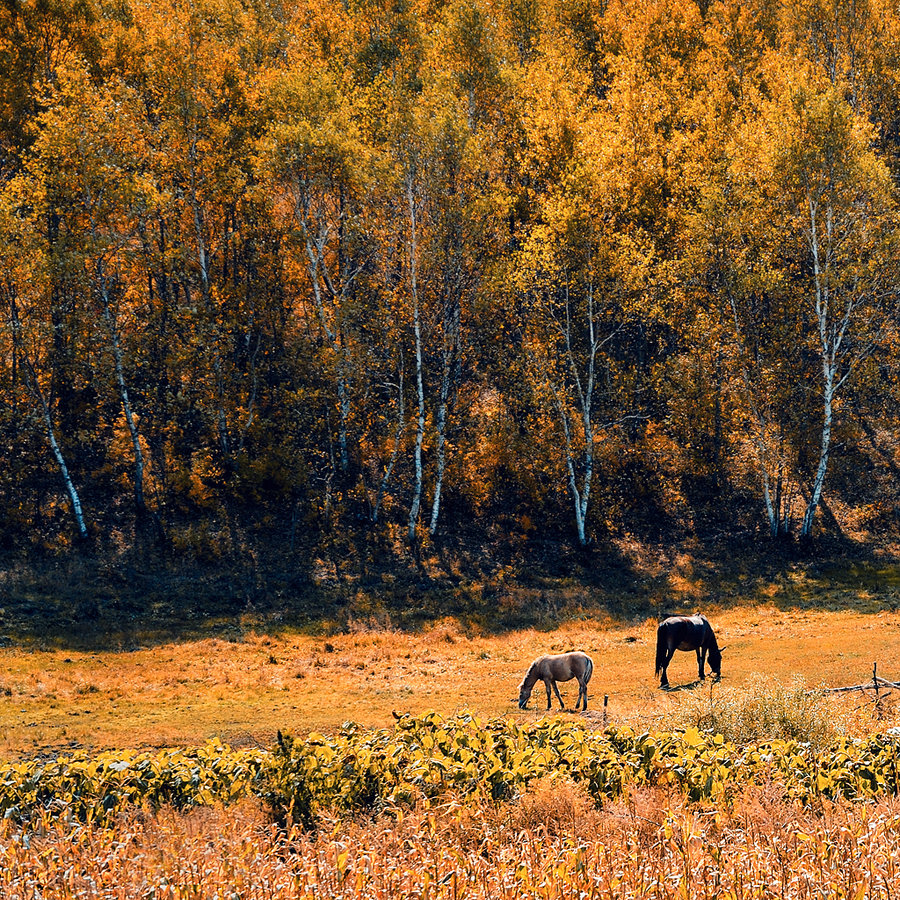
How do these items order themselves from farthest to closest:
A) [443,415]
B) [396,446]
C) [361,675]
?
[443,415]
[396,446]
[361,675]

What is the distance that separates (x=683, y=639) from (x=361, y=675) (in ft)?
37.9

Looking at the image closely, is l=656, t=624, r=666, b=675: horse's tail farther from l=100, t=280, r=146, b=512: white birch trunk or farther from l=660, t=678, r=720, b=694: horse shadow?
l=100, t=280, r=146, b=512: white birch trunk

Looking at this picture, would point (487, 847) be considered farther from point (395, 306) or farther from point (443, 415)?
point (395, 306)

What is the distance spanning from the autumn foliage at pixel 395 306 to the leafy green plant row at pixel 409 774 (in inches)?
1136

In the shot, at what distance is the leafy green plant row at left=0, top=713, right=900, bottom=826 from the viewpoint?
42.7ft

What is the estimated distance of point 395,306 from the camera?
162 feet

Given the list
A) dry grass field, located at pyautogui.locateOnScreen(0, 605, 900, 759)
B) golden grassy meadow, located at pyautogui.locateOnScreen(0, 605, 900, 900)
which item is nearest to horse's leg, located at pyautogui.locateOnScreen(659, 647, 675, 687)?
dry grass field, located at pyautogui.locateOnScreen(0, 605, 900, 759)

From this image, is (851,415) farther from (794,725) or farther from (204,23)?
(204,23)

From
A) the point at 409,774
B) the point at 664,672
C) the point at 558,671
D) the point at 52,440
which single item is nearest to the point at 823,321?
the point at 664,672

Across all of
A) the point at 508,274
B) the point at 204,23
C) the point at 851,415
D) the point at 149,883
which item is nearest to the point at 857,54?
the point at 851,415

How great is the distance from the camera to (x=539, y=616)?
3856cm

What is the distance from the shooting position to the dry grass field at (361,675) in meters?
23.5

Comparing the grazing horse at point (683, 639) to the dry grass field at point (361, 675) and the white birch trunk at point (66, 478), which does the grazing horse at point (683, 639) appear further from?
the white birch trunk at point (66, 478)

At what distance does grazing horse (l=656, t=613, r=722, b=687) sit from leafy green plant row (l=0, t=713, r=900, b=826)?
38.8ft
